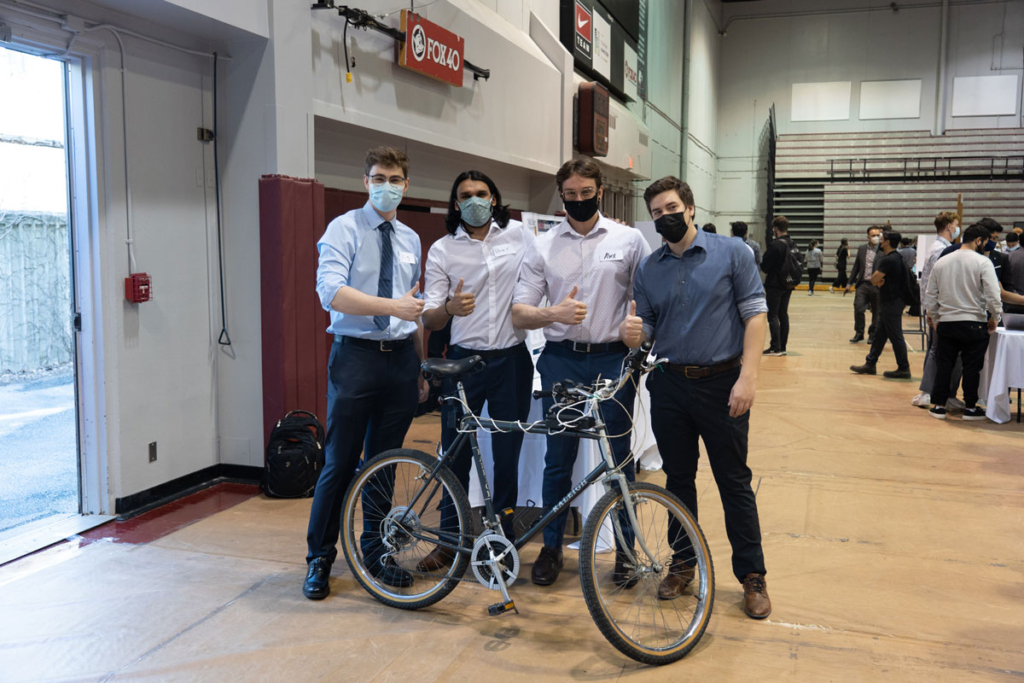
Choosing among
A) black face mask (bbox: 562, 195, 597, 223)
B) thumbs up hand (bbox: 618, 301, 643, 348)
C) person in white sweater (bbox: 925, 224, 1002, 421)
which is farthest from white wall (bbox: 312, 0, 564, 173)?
person in white sweater (bbox: 925, 224, 1002, 421)

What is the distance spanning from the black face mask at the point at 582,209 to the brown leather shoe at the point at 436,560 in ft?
4.93

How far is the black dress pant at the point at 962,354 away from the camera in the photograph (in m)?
6.89

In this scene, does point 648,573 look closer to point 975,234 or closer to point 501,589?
point 501,589

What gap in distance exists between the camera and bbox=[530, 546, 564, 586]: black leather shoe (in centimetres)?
352

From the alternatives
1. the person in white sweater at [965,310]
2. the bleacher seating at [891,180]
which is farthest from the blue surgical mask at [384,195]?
the bleacher seating at [891,180]

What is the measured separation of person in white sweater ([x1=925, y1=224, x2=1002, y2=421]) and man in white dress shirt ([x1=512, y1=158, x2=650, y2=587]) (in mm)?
4502

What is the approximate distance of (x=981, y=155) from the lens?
23062 millimetres

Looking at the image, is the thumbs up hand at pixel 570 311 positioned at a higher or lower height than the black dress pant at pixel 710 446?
higher

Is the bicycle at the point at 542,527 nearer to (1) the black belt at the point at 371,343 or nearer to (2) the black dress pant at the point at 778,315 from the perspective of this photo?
(1) the black belt at the point at 371,343

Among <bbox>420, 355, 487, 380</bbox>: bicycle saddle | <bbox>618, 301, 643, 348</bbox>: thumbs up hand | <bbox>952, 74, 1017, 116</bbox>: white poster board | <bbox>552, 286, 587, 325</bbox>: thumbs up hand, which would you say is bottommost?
<bbox>420, 355, 487, 380</bbox>: bicycle saddle

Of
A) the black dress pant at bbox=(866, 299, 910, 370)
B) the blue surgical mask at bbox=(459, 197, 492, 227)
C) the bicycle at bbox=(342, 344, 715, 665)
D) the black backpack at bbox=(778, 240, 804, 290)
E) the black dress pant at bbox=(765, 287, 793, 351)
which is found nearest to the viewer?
the bicycle at bbox=(342, 344, 715, 665)

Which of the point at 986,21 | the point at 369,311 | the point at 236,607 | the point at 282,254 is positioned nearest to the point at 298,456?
the point at 282,254

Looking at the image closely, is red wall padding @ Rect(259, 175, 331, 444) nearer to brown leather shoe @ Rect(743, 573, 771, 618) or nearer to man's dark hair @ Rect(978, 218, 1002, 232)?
brown leather shoe @ Rect(743, 573, 771, 618)

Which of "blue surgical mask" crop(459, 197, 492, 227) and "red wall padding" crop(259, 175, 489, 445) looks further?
"red wall padding" crop(259, 175, 489, 445)
